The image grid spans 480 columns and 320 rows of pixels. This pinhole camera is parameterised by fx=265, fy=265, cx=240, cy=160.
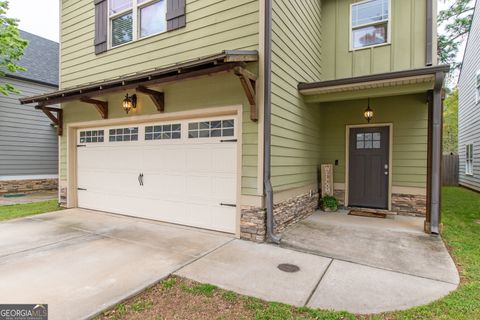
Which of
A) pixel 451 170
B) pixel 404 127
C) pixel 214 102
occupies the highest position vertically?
pixel 214 102

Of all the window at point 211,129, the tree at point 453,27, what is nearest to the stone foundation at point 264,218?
the window at point 211,129

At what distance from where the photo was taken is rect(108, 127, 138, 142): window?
5871mm

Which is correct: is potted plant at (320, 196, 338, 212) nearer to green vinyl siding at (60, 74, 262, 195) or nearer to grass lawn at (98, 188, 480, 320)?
green vinyl siding at (60, 74, 262, 195)

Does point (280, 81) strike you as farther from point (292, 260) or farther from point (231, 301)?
point (231, 301)

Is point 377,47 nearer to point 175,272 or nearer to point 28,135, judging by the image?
point 175,272

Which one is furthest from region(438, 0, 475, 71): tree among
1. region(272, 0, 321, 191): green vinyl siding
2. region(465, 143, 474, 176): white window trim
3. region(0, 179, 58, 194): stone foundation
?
region(0, 179, 58, 194): stone foundation

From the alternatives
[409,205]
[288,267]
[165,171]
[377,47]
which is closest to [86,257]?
[165,171]

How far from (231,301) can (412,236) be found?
12.1 feet

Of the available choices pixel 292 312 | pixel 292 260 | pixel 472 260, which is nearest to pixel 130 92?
pixel 292 260

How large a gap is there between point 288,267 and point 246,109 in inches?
96.5

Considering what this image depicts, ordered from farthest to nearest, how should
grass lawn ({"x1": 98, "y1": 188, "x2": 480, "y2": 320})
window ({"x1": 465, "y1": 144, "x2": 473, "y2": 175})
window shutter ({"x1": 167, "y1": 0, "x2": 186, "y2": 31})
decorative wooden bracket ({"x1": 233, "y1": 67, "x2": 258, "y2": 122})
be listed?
window ({"x1": 465, "y1": 144, "x2": 473, "y2": 175}) → window shutter ({"x1": 167, "y1": 0, "x2": 186, "y2": 31}) → decorative wooden bracket ({"x1": 233, "y1": 67, "x2": 258, "y2": 122}) → grass lawn ({"x1": 98, "y1": 188, "x2": 480, "y2": 320})

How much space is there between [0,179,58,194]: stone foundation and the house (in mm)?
3886

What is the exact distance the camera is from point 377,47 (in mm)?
6270

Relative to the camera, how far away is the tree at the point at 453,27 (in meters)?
12.8
